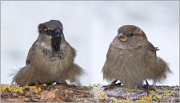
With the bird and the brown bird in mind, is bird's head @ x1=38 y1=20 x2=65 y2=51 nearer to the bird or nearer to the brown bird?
the bird

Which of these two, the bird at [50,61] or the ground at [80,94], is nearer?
the ground at [80,94]

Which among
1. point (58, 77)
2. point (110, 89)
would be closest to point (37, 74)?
point (58, 77)

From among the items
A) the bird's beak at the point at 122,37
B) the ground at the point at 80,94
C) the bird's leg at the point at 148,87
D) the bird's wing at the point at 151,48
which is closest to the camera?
the ground at the point at 80,94

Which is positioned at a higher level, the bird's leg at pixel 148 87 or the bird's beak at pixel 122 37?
the bird's beak at pixel 122 37

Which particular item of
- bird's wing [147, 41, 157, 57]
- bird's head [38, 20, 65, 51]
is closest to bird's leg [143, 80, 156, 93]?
bird's wing [147, 41, 157, 57]

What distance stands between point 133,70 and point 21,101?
156 centimetres

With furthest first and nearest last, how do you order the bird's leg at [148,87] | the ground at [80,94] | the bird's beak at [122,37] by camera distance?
1. the bird's beak at [122,37]
2. the bird's leg at [148,87]
3. the ground at [80,94]

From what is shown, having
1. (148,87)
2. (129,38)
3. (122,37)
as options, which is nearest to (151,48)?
(129,38)

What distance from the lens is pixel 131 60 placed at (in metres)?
4.47

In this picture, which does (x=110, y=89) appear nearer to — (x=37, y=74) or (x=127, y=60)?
(x=127, y=60)

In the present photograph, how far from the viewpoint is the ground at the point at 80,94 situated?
11.1 ft

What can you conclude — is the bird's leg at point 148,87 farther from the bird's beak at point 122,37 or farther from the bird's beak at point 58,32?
the bird's beak at point 58,32

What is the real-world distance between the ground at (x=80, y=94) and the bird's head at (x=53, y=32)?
62cm

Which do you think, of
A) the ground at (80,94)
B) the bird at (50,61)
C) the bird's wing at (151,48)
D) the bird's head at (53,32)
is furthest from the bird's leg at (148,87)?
the bird's head at (53,32)
